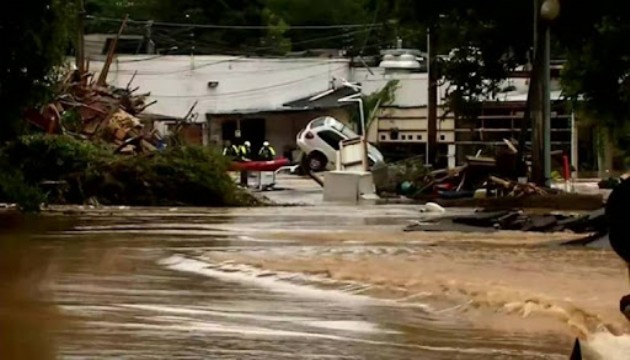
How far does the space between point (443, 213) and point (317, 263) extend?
34.3 ft

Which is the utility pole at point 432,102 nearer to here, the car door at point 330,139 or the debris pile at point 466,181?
the debris pile at point 466,181

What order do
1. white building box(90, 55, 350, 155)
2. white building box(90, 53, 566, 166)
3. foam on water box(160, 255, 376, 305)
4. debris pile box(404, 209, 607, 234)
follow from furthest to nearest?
white building box(90, 55, 350, 155) < white building box(90, 53, 566, 166) < debris pile box(404, 209, 607, 234) < foam on water box(160, 255, 376, 305)

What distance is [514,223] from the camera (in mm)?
19891

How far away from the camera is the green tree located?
18.3 meters

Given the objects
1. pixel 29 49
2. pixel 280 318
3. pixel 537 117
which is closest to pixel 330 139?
pixel 537 117

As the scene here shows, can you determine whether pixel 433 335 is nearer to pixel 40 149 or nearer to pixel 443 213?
pixel 443 213

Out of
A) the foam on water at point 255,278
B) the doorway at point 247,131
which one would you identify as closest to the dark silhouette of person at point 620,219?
the foam on water at point 255,278

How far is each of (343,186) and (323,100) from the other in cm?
2543

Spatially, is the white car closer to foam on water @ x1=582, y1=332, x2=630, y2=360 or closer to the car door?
the car door

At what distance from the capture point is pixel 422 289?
1187 centimetres

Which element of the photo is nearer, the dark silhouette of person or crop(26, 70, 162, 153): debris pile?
the dark silhouette of person

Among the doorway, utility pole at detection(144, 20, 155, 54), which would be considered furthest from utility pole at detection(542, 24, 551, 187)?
utility pole at detection(144, 20, 155, 54)

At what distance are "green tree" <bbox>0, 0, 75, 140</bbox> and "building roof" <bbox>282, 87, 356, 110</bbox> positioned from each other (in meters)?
36.0

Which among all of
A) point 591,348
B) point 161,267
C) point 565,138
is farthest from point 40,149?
point 565,138
